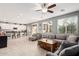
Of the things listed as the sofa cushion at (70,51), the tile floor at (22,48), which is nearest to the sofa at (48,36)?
the tile floor at (22,48)

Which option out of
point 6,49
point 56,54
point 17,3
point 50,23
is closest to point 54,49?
point 56,54

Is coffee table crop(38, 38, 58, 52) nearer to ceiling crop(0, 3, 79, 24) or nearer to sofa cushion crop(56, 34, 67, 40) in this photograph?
sofa cushion crop(56, 34, 67, 40)

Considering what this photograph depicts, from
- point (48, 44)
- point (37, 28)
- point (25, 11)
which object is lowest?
point (48, 44)

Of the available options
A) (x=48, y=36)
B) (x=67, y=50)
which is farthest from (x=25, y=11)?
(x=67, y=50)

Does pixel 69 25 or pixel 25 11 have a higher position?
pixel 25 11

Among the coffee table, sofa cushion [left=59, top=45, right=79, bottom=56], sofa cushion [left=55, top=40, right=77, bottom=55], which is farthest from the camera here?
the coffee table

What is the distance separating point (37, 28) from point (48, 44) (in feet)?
1.61

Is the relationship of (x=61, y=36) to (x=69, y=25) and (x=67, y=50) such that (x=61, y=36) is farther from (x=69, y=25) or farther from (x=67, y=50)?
(x=67, y=50)

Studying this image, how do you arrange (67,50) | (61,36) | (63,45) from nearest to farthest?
1. (67,50)
2. (63,45)
3. (61,36)

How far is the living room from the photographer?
2355mm

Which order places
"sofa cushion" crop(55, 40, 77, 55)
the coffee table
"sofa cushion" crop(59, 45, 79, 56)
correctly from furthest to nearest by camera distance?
the coffee table, "sofa cushion" crop(55, 40, 77, 55), "sofa cushion" crop(59, 45, 79, 56)

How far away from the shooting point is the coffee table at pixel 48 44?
7.95ft

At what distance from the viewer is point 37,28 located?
8.26 ft

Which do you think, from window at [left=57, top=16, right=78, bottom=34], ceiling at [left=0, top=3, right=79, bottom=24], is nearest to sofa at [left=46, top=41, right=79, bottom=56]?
window at [left=57, top=16, right=78, bottom=34]
